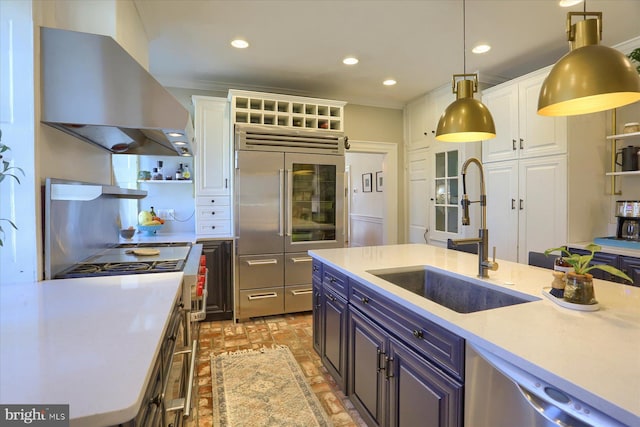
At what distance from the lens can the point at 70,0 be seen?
1.87 meters

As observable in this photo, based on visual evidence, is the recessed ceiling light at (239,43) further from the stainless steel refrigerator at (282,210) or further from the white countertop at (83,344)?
the white countertop at (83,344)

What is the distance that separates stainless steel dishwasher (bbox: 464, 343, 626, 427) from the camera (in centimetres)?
76

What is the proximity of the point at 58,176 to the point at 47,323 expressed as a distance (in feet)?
3.35

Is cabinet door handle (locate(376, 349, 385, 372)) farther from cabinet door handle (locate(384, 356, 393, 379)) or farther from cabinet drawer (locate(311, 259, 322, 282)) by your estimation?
cabinet drawer (locate(311, 259, 322, 282))

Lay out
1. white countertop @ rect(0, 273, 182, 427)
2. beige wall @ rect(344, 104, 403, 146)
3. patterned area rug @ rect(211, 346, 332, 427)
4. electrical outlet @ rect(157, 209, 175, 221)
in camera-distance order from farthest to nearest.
A: beige wall @ rect(344, 104, 403, 146), electrical outlet @ rect(157, 209, 175, 221), patterned area rug @ rect(211, 346, 332, 427), white countertop @ rect(0, 273, 182, 427)

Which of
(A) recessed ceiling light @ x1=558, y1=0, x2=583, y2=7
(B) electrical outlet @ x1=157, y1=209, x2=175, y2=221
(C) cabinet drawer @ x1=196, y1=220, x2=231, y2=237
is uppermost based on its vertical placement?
(A) recessed ceiling light @ x1=558, y1=0, x2=583, y2=7

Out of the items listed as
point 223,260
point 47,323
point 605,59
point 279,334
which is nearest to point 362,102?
point 223,260

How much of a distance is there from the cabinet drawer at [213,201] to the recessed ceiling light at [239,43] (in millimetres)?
1496

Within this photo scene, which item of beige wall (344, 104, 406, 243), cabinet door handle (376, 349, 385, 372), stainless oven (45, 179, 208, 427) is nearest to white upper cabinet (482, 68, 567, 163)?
beige wall (344, 104, 406, 243)

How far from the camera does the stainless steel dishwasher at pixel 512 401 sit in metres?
0.76

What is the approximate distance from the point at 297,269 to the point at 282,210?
67 centimetres

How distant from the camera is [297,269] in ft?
12.0

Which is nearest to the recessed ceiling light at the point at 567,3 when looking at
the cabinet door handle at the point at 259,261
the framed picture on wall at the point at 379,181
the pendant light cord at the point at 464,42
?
the pendant light cord at the point at 464,42

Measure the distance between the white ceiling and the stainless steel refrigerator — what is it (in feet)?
2.22
